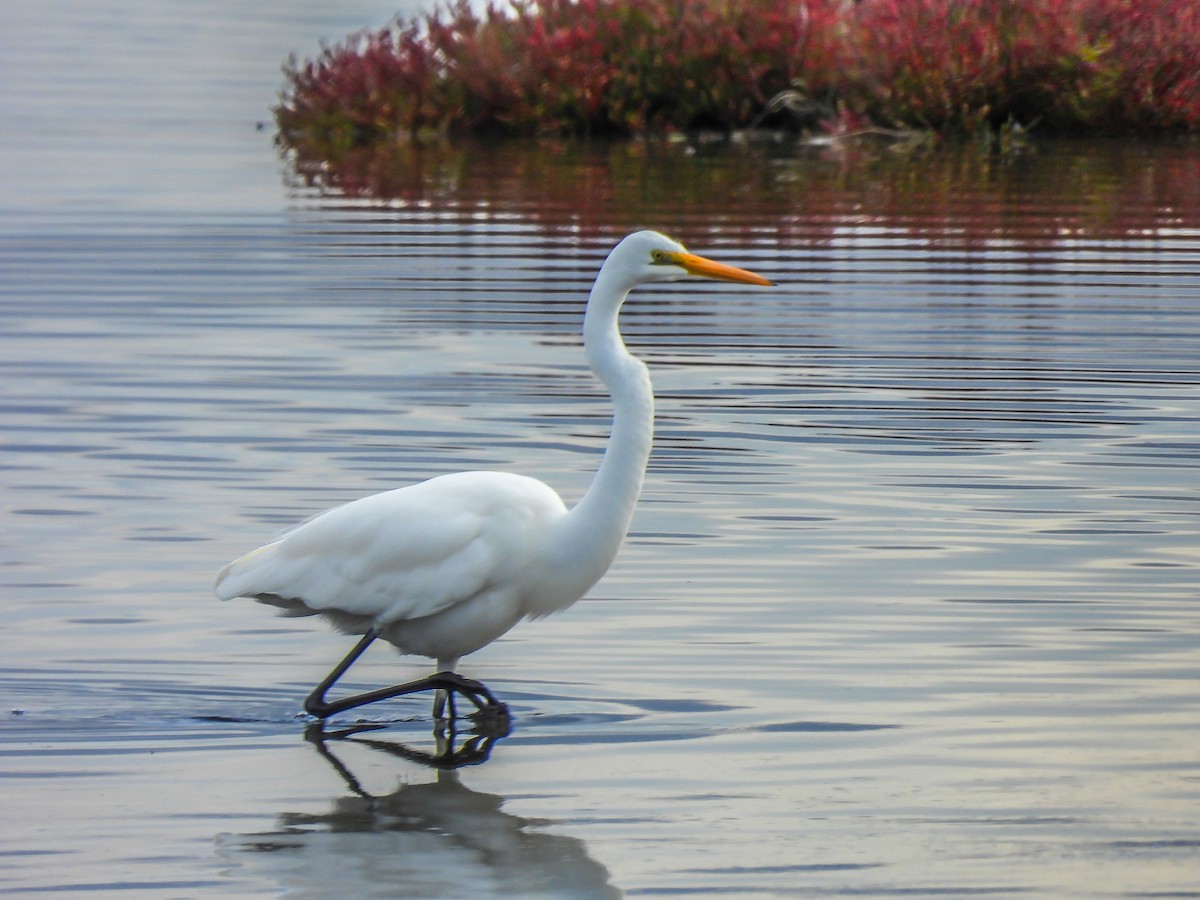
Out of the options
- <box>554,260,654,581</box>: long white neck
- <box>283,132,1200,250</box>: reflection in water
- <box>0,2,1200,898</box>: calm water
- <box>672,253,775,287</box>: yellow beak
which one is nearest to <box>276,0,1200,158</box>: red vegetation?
<box>283,132,1200,250</box>: reflection in water

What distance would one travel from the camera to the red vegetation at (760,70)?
22.5 m

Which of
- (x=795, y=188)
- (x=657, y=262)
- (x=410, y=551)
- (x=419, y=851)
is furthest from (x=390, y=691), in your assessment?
(x=795, y=188)

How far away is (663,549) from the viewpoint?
7.80m

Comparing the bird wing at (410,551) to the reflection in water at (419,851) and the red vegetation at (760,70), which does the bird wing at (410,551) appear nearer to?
the reflection in water at (419,851)

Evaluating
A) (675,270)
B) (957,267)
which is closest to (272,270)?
(957,267)

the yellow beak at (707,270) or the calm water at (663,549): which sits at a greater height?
the yellow beak at (707,270)

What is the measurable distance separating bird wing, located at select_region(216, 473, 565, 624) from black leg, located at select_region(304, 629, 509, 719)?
0.17 metres

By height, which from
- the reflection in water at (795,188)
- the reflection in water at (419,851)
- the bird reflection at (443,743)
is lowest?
the bird reflection at (443,743)

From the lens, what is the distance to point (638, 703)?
616 centimetres

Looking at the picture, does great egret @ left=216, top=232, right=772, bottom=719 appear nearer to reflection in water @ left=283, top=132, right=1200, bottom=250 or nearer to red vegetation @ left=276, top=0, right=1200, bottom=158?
reflection in water @ left=283, top=132, right=1200, bottom=250

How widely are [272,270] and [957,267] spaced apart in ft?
15.6

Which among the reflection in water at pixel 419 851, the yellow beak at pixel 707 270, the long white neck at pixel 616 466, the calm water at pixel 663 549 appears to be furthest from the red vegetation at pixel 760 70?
the reflection in water at pixel 419 851

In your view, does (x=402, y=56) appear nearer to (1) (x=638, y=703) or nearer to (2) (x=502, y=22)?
(2) (x=502, y=22)

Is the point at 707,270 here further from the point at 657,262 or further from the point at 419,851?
the point at 419,851
